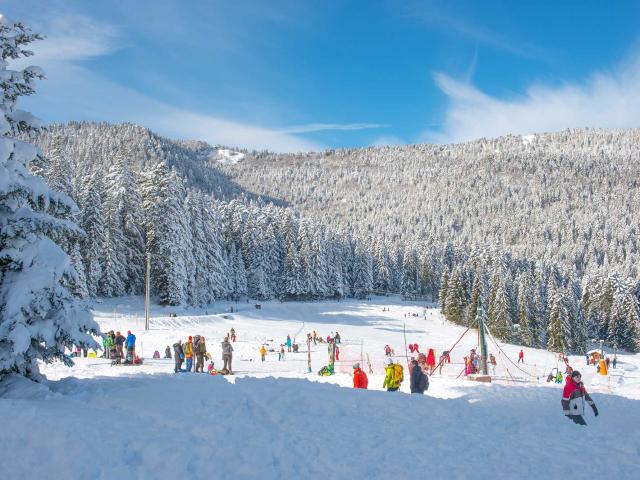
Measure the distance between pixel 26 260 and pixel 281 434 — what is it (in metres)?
5.39

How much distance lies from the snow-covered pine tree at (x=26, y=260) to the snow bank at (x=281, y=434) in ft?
2.91

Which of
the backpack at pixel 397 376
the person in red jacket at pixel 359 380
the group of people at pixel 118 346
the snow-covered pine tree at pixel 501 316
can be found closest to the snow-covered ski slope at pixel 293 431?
the backpack at pixel 397 376

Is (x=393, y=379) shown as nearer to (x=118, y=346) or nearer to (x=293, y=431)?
(x=293, y=431)

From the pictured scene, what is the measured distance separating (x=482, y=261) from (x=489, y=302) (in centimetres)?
2083

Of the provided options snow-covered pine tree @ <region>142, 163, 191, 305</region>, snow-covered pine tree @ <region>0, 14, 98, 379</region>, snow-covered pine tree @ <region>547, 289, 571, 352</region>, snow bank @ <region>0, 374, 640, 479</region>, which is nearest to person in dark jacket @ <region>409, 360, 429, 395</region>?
snow bank @ <region>0, 374, 640, 479</region>

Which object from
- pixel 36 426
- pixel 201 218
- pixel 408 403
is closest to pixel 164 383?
pixel 36 426

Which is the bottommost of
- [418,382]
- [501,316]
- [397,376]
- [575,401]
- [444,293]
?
[501,316]

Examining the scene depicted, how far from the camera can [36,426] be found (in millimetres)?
6938

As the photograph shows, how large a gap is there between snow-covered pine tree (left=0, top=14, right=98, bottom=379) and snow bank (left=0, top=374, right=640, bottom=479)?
89 centimetres

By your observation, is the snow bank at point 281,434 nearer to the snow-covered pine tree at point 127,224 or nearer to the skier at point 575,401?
the skier at point 575,401

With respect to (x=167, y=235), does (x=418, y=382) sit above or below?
below

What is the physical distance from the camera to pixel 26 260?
9023mm

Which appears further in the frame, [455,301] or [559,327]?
[455,301]

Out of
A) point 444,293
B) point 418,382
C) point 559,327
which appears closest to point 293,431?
point 418,382
